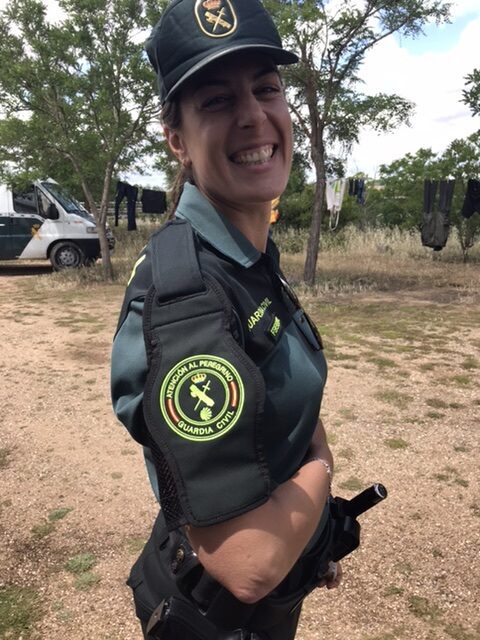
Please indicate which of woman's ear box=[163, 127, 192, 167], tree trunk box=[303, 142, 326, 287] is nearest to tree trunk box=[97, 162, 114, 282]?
tree trunk box=[303, 142, 326, 287]

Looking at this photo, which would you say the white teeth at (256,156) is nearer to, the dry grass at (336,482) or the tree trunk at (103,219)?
the dry grass at (336,482)

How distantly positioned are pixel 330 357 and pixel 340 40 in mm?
5987

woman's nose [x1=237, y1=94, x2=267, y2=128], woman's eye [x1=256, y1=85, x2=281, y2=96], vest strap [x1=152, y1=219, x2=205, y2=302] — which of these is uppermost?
woman's eye [x1=256, y1=85, x2=281, y2=96]

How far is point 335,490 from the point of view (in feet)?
10.7

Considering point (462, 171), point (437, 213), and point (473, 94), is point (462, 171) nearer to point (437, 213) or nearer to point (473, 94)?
point (437, 213)

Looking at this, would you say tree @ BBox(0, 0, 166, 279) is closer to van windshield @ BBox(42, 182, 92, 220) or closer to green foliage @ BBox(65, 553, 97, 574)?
van windshield @ BBox(42, 182, 92, 220)

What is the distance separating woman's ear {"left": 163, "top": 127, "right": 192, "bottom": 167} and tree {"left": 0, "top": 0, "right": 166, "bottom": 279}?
367 inches

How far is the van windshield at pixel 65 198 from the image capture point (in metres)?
11.6

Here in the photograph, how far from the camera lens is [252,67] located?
1.00 m

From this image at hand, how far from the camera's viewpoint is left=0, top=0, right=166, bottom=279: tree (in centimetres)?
911

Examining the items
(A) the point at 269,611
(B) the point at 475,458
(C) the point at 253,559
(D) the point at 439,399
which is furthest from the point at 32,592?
(D) the point at 439,399

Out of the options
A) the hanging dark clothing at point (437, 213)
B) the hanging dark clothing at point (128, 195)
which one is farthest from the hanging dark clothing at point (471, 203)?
the hanging dark clothing at point (128, 195)

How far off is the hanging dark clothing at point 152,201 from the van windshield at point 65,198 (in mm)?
2280

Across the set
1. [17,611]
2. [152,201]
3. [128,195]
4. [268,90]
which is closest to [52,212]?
[128,195]
